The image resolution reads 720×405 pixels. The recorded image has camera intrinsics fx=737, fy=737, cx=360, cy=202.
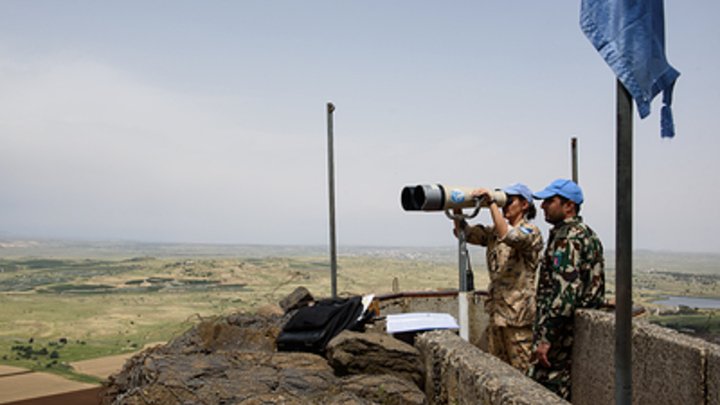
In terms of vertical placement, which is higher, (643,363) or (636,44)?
(636,44)

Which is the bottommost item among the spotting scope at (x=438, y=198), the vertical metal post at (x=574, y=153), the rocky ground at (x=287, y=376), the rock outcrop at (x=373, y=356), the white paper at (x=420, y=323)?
the rocky ground at (x=287, y=376)

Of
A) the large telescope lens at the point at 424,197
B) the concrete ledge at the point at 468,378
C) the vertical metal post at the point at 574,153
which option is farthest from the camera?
the vertical metal post at the point at 574,153

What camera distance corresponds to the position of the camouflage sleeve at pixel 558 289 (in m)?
4.80

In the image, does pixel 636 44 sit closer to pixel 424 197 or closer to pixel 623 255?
pixel 623 255

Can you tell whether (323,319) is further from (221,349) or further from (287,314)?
(287,314)

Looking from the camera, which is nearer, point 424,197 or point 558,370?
point 558,370

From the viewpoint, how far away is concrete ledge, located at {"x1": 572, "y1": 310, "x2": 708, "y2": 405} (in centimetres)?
419

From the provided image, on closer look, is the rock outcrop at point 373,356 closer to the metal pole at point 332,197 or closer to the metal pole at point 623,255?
the metal pole at point 623,255

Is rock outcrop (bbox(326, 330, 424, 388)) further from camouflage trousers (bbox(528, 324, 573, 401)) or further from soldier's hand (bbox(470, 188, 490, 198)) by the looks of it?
soldier's hand (bbox(470, 188, 490, 198))

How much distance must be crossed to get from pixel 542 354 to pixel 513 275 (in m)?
0.75

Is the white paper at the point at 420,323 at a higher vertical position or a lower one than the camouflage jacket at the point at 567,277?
lower

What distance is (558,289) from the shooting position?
4867mm

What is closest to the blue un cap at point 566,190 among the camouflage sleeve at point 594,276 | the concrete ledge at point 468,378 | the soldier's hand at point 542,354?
the camouflage sleeve at point 594,276

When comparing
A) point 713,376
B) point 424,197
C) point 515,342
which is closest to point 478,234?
point 424,197
